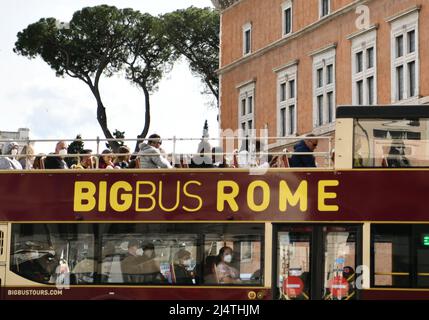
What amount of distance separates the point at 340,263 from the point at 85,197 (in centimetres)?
388

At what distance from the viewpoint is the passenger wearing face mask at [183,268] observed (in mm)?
15969

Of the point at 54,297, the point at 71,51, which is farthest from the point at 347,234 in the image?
the point at 71,51

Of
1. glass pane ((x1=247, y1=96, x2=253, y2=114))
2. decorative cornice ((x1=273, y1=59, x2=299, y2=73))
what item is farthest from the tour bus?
glass pane ((x1=247, y1=96, x2=253, y2=114))

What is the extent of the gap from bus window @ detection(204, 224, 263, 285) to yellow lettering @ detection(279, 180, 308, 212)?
18.8 inches

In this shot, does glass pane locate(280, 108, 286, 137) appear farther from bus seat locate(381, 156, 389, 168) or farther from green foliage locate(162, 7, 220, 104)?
bus seat locate(381, 156, 389, 168)

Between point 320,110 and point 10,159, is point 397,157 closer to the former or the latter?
point 10,159

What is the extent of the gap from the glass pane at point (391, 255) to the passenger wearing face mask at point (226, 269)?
202 cm

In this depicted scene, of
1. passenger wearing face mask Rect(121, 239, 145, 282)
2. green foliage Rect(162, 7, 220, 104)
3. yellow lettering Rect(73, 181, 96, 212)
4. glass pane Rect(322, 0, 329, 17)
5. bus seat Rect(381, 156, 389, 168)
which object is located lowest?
passenger wearing face mask Rect(121, 239, 145, 282)

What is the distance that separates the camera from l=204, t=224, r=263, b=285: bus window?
1583 cm

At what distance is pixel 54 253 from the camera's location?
16.3m

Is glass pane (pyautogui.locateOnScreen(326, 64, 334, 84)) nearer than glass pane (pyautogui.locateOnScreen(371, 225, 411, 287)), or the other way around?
glass pane (pyautogui.locateOnScreen(371, 225, 411, 287))

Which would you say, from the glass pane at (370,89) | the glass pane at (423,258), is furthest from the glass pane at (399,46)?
the glass pane at (423,258)

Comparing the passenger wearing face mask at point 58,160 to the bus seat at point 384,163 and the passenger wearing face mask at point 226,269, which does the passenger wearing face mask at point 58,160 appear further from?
the bus seat at point 384,163

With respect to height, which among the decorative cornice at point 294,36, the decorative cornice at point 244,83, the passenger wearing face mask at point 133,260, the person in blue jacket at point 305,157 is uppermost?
the decorative cornice at point 294,36
